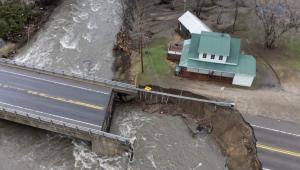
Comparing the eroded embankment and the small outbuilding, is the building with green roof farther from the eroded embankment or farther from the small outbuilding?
the small outbuilding

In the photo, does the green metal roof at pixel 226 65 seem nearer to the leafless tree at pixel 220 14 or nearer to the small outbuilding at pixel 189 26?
the small outbuilding at pixel 189 26

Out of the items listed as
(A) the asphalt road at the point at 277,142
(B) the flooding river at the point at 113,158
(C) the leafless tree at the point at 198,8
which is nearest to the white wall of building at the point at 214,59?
(A) the asphalt road at the point at 277,142

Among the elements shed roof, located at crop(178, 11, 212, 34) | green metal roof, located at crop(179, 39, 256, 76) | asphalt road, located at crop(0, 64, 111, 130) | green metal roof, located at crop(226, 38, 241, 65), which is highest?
shed roof, located at crop(178, 11, 212, 34)

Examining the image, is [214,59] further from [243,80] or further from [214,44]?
[243,80]

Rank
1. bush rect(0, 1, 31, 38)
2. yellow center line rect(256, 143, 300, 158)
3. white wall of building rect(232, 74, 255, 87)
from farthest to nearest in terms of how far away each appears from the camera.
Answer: bush rect(0, 1, 31, 38), white wall of building rect(232, 74, 255, 87), yellow center line rect(256, 143, 300, 158)

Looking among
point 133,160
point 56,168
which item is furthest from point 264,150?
point 56,168

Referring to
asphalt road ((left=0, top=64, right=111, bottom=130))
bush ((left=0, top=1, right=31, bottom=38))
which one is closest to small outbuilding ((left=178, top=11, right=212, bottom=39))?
asphalt road ((left=0, top=64, right=111, bottom=130))

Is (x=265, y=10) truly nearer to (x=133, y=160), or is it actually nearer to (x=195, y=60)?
(x=195, y=60)
